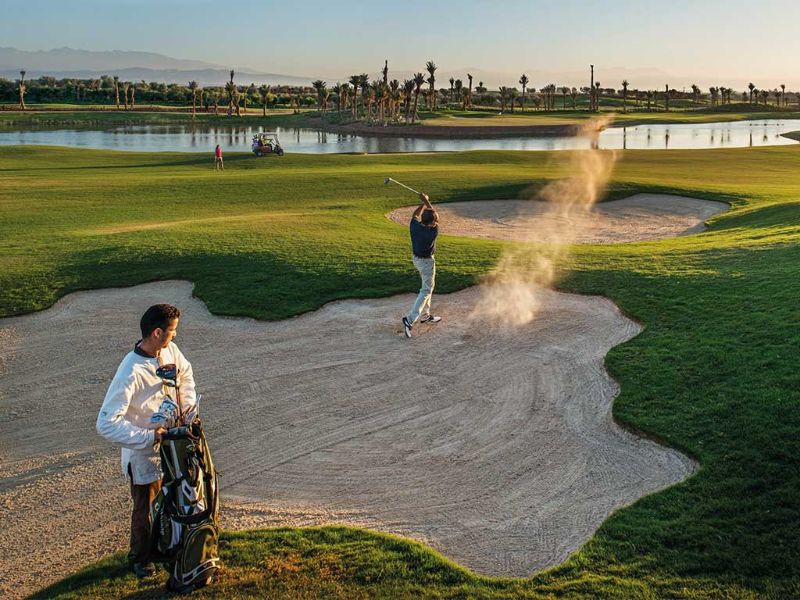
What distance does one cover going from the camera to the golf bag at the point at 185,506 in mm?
6441

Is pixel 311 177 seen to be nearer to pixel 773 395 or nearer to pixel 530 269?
pixel 530 269

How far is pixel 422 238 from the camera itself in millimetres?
13430

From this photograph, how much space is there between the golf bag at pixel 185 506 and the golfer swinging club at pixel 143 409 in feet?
0.53

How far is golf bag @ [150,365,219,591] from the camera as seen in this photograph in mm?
6441

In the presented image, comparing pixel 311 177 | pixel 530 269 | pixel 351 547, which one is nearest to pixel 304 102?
pixel 311 177

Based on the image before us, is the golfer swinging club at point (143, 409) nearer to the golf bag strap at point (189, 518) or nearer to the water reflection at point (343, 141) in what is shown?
the golf bag strap at point (189, 518)

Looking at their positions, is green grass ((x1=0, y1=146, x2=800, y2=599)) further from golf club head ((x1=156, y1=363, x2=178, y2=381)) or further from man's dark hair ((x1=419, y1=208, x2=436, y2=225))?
man's dark hair ((x1=419, y1=208, x2=436, y2=225))

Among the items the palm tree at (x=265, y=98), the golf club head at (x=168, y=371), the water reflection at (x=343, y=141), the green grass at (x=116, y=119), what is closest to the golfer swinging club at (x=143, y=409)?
the golf club head at (x=168, y=371)

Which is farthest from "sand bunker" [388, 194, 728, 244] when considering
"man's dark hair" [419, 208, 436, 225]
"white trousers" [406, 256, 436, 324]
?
"man's dark hair" [419, 208, 436, 225]

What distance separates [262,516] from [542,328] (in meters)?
7.60

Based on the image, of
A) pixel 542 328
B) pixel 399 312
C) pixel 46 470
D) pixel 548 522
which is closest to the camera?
pixel 548 522

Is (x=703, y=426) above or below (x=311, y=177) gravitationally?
below

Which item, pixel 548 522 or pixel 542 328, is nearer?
pixel 548 522

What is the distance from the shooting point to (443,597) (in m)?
6.66
